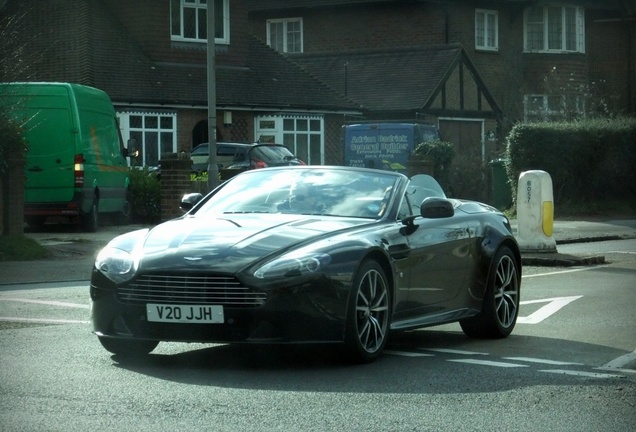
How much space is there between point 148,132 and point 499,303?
30.4 m

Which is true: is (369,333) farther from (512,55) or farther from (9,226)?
(512,55)

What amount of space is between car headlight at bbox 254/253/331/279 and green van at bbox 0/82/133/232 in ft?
50.7

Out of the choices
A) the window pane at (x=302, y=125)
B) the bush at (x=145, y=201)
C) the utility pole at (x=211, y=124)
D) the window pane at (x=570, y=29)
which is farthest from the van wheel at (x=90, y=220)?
the window pane at (x=570, y=29)

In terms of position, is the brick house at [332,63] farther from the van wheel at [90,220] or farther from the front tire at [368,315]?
the front tire at [368,315]

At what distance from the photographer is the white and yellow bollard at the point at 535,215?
20297mm

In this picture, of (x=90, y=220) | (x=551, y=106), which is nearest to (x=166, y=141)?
(x=551, y=106)

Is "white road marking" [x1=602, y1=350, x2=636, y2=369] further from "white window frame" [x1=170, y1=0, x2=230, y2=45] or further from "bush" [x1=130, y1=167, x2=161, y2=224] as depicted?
"white window frame" [x1=170, y1=0, x2=230, y2=45]

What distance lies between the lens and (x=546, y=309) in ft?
42.5

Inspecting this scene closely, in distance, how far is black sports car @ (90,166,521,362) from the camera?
8609mm

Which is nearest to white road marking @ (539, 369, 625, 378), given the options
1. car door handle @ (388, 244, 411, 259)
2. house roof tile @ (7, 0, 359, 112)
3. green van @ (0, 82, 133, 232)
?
car door handle @ (388, 244, 411, 259)

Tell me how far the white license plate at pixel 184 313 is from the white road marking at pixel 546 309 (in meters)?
4.19

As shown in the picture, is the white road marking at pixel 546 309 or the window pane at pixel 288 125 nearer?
the white road marking at pixel 546 309

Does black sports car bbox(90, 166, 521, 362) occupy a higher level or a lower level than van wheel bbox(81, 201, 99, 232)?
higher

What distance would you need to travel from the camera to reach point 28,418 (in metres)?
6.94
